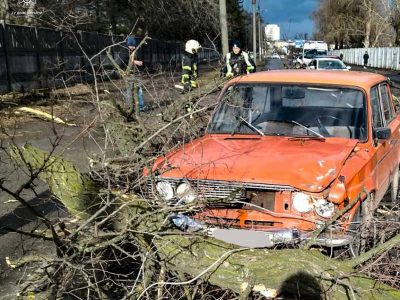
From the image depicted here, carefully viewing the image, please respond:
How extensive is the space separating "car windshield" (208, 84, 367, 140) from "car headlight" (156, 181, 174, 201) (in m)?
1.24

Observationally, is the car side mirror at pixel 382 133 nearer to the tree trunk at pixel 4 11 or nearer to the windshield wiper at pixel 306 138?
→ the windshield wiper at pixel 306 138

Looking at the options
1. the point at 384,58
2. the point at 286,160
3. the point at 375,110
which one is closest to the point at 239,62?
the point at 375,110

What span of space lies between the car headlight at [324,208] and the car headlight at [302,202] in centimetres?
5

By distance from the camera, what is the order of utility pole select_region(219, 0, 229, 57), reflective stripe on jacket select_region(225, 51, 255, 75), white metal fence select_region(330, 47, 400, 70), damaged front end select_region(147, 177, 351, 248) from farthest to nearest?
white metal fence select_region(330, 47, 400, 70), utility pole select_region(219, 0, 229, 57), reflective stripe on jacket select_region(225, 51, 255, 75), damaged front end select_region(147, 177, 351, 248)

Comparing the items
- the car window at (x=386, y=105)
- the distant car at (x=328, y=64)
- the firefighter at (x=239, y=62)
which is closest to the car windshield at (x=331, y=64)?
the distant car at (x=328, y=64)

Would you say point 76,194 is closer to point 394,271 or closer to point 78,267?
point 78,267

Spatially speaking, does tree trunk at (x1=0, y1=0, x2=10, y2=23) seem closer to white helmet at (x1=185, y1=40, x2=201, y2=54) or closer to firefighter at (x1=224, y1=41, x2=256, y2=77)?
white helmet at (x1=185, y1=40, x2=201, y2=54)

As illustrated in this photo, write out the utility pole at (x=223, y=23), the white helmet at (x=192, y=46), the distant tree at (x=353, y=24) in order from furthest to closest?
the distant tree at (x=353, y=24), the utility pole at (x=223, y=23), the white helmet at (x=192, y=46)

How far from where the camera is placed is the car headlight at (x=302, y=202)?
4062 mm

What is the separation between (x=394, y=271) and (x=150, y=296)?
1713 millimetres

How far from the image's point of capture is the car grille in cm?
409

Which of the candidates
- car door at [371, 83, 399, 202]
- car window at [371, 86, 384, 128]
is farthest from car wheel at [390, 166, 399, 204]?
car window at [371, 86, 384, 128]

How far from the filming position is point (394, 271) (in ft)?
12.3

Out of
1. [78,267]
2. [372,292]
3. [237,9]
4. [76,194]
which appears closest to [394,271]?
[372,292]
